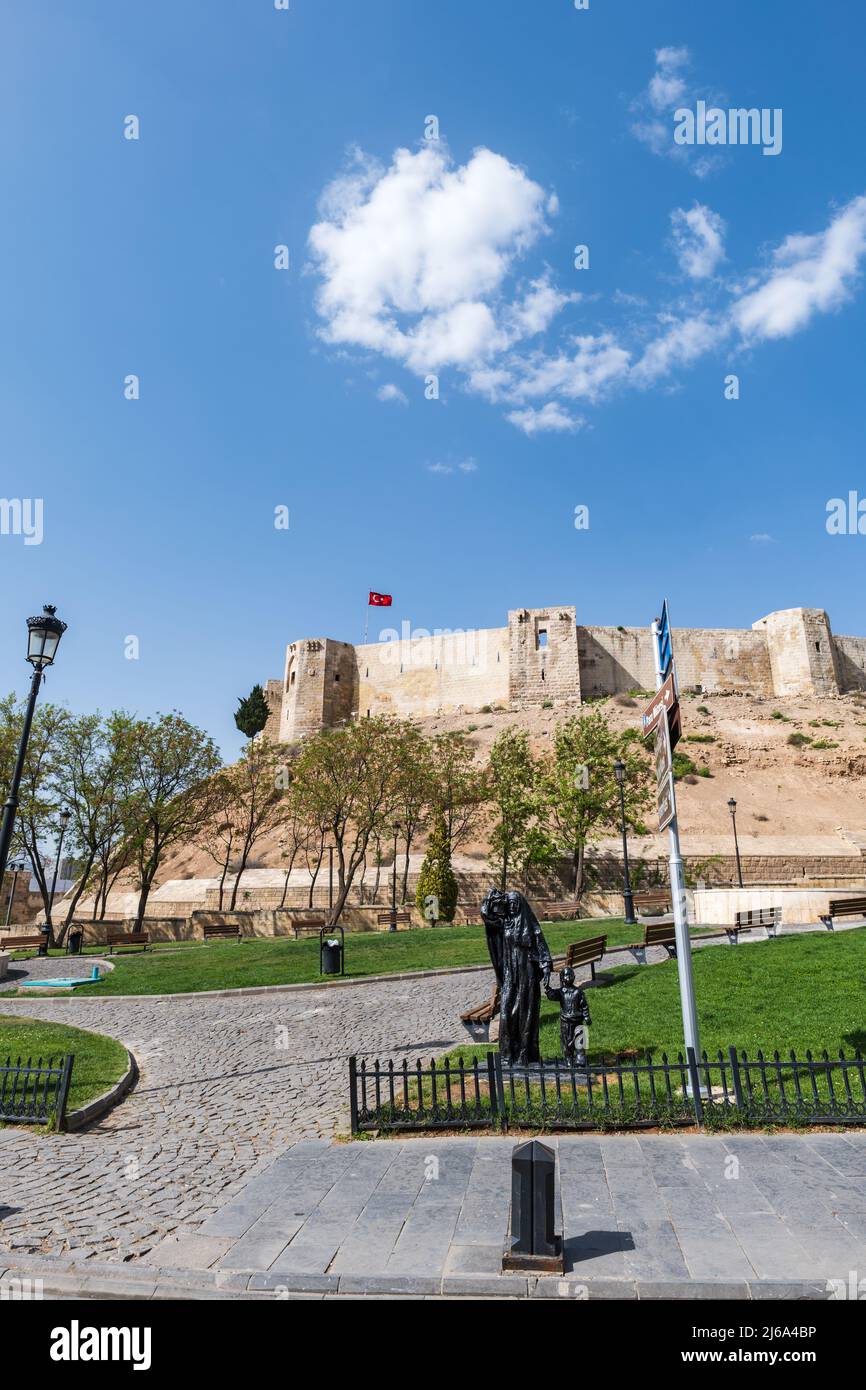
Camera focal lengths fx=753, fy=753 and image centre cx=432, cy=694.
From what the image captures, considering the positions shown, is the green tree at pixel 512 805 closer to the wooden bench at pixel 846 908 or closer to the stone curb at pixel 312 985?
the stone curb at pixel 312 985

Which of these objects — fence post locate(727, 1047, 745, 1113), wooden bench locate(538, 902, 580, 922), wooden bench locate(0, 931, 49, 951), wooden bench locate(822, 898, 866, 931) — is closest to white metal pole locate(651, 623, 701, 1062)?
fence post locate(727, 1047, 745, 1113)

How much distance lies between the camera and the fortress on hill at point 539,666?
229 ft

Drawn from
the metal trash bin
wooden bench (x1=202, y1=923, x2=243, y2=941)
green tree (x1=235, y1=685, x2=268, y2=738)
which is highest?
green tree (x1=235, y1=685, x2=268, y2=738)

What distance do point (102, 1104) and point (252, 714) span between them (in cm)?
7044

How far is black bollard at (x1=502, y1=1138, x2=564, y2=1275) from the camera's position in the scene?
4512 mm

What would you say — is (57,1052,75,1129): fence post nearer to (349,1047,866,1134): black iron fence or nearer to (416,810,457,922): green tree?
(349,1047,866,1134): black iron fence

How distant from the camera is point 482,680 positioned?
7388cm

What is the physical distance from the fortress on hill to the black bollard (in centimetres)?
6442

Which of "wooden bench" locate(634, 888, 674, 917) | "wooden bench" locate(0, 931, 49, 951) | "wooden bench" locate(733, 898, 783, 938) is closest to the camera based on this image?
"wooden bench" locate(733, 898, 783, 938)

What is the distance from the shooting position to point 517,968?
8.48 m

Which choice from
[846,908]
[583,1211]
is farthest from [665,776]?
[846,908]

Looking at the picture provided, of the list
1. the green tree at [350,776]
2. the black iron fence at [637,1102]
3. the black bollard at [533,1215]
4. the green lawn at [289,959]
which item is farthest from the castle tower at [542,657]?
the black bollard at [533,1215]

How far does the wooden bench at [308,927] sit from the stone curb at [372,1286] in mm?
22452
